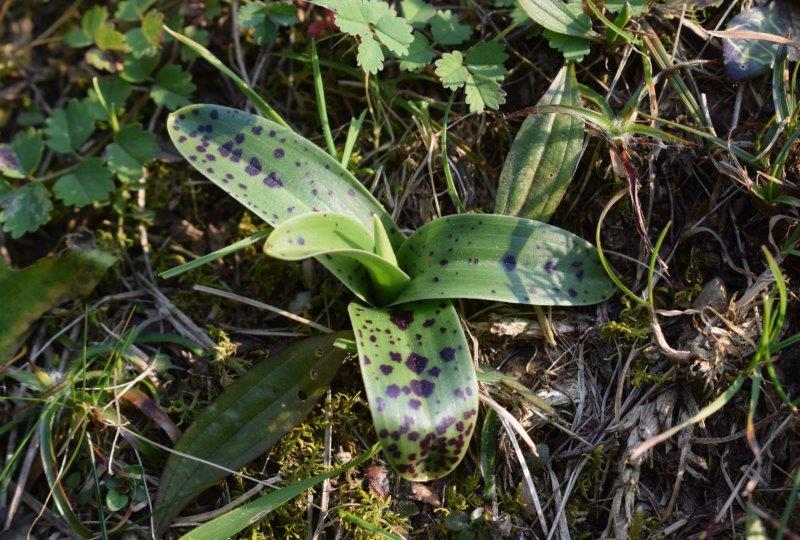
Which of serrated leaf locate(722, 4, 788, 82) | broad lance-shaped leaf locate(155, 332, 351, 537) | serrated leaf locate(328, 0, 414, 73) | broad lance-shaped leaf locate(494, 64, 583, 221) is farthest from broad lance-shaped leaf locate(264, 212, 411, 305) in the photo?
serrated leaf locate(722, 4, 788, 82)

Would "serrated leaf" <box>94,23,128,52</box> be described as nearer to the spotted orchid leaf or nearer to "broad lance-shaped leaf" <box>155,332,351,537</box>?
the spotted orchid leaf

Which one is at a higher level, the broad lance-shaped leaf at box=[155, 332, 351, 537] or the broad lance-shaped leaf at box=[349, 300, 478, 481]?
the broad lance-shaped leaf at box=[349, 300, 478, 481]

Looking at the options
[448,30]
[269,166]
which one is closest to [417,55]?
[448,30]

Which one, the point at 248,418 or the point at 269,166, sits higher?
the point at 269,166

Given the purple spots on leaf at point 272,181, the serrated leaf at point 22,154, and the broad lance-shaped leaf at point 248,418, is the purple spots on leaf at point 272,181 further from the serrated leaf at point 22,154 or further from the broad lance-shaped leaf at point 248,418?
the serrated leaf at point 22,154

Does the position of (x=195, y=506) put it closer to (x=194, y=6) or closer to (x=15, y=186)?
(x=15, y=186)

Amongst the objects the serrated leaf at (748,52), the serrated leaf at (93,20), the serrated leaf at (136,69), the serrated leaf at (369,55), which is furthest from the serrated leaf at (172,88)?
the serrated leaf at (748,52)

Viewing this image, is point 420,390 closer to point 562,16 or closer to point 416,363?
point 416,363
